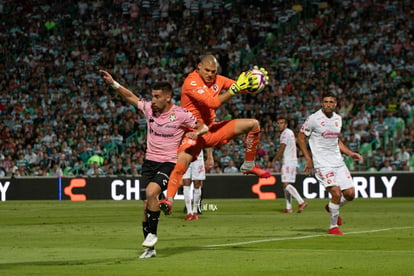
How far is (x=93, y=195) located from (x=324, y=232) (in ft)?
54.2

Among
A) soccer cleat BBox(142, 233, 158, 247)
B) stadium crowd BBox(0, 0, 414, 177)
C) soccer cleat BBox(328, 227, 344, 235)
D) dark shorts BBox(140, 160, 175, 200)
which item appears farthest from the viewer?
stadium crowd BBox(0, 0, 414, 177)

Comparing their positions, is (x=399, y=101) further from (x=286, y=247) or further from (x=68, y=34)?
(x=286, y=247)

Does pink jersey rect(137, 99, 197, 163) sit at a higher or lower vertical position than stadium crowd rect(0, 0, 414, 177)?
lower

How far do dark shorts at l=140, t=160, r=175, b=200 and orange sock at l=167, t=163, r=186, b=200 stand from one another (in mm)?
143

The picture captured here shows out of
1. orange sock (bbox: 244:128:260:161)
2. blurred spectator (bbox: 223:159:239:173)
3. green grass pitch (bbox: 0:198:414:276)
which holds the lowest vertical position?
green grass pitch (bbox: 0:198:414:276)

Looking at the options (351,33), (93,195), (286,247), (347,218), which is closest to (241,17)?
(351,33)

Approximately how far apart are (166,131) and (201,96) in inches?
61.3

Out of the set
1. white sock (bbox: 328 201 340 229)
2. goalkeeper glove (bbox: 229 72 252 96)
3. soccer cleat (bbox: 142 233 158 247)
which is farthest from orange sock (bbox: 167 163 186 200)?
white sock (bbox: 328 201 340 229)

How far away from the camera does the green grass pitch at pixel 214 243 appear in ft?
38.0

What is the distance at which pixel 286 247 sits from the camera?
14.3 metres

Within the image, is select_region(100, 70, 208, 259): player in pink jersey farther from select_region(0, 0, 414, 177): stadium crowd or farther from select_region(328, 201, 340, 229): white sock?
select_region(0, 0, 414, 177): stadium crowd

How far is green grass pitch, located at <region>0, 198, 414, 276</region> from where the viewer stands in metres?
11.6

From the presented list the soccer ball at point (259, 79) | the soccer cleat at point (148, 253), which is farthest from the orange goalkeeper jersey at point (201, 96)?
the soccer cleat at point (148, 253)

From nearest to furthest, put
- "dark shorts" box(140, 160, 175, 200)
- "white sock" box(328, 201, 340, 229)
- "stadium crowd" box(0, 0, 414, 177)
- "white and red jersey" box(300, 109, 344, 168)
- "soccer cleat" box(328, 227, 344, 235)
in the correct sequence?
"dark shorts" box(140, 160, 175, 200)
"soccer cleat" box(328, 227, 344, 235)
"white sock" box(328, 201, 340, 229)
"white and red jersey" box(300, 109, 344, 168)
"stadium crowd" box(0, 0, 414, 177)
